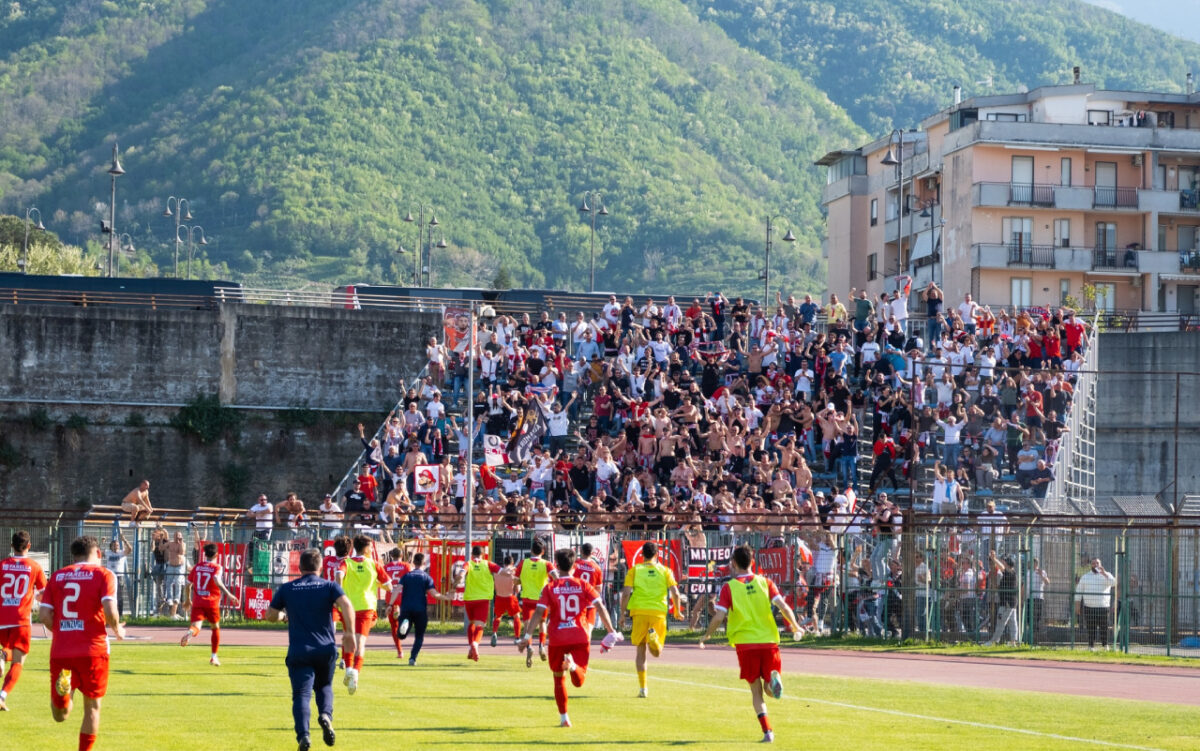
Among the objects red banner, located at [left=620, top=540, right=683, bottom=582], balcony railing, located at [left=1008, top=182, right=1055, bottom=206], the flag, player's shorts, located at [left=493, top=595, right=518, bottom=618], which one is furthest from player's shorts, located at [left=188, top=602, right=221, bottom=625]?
balcony railing, located at [left=1008, top=182, right=1055, bottom=206]

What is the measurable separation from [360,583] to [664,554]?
954cm

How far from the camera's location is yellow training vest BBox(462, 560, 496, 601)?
25156mm

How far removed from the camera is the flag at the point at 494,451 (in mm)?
37469

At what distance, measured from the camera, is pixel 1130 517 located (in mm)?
28344

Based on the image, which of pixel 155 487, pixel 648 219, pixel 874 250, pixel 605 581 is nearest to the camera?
pixel 605 581

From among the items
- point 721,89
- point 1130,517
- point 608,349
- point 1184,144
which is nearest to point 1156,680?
point 1130,517

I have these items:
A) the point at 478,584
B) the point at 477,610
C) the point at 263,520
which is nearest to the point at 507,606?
the point at 477,610

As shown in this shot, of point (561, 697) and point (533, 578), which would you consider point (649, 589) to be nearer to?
point (533, 578)

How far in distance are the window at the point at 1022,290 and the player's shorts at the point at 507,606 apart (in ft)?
151

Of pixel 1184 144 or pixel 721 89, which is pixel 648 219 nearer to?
pixel 721 89

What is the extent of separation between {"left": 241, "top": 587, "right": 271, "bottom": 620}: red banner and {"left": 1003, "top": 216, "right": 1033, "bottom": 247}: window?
153ft

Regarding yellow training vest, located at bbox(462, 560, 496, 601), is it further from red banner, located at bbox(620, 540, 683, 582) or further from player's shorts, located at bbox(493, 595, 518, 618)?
red banner, located at bbox(620, 540, 683, 582)

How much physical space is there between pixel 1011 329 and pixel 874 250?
43192 millimetres

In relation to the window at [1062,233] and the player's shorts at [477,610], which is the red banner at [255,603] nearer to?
the player's shorts at [477,610]
